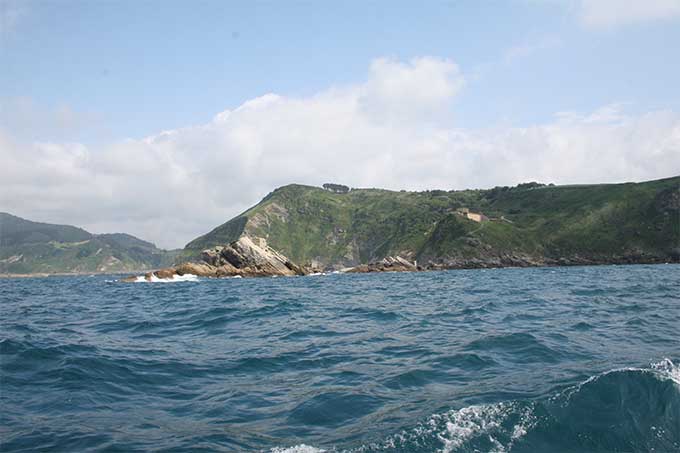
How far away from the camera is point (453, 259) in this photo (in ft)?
614

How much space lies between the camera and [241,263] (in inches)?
5359

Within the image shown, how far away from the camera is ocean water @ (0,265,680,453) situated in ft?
30.0

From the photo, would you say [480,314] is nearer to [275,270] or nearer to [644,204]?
[275,270]

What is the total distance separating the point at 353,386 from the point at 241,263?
417ft

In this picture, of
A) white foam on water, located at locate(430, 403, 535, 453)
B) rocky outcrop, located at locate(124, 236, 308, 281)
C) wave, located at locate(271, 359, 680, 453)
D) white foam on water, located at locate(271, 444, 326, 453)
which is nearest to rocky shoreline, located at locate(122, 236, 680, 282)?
rocky outcrop, located at locate(124, 236, 308, 281)

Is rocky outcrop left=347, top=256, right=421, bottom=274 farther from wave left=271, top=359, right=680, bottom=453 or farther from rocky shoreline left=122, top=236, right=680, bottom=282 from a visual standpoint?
wave left=271, top=359, right=680, bottom=453

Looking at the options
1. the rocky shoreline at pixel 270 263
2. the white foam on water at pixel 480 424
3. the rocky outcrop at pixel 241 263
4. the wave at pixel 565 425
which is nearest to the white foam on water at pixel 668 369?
the wave at pixel 565 425

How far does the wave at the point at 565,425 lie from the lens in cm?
859

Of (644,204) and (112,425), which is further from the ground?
(644,204)

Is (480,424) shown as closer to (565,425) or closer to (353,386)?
(565,425)

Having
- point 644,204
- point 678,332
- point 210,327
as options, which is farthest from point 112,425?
point 644,204

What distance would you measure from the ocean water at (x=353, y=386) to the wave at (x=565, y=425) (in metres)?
0.04

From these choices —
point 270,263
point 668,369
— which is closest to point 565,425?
point 668,369

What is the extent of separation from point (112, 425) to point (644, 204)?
225 metres
